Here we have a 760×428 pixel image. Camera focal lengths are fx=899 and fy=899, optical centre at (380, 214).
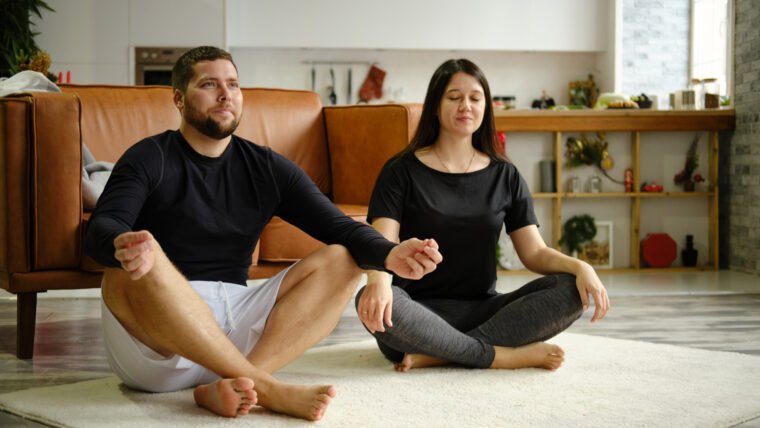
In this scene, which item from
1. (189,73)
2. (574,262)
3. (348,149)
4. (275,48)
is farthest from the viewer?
(275,48)

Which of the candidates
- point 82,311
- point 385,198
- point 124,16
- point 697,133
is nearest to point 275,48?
point 124,16

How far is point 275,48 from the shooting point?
23.5 ft

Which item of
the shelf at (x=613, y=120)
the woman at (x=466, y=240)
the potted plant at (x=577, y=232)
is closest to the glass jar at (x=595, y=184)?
the potted plant at (x=577, y=232)

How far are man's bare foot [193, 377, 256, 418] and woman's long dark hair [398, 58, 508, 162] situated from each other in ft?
3.13

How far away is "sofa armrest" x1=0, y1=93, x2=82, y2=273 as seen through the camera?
2750 mm

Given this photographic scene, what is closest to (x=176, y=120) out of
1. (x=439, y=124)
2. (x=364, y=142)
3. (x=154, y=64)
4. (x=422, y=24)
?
(x=364, y=142)

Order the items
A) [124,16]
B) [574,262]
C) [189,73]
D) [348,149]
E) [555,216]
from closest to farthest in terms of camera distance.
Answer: [189,73] → [574,262] → [348,149] → [555,216] → [124,16]

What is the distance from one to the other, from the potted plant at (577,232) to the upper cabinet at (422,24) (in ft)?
6.54

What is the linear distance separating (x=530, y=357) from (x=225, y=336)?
0.94m

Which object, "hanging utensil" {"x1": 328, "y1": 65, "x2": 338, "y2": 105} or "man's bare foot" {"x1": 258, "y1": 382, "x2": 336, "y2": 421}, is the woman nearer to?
"man's bare foot" {"x1": 258, "y1": 382, "x2": 336, "y2": 421}

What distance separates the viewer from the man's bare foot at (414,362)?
249 centimetres

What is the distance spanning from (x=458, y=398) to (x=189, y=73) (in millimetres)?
1014

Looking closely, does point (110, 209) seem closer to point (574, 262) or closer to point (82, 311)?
point (574, 262)

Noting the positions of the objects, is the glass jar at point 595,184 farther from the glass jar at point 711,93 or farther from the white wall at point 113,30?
the white wall at point 113,30
